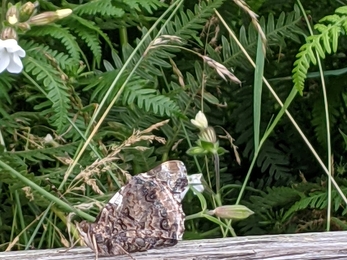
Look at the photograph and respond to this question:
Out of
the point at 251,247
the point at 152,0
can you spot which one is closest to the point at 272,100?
the point at 152,0

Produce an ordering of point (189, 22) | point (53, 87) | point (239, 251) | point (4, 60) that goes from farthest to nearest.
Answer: point (189, 22), point (53, 87), point (4, 60), point (239, 251)

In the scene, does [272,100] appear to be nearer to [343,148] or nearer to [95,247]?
[343,148]

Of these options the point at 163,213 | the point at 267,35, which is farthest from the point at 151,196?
the point at 267,35

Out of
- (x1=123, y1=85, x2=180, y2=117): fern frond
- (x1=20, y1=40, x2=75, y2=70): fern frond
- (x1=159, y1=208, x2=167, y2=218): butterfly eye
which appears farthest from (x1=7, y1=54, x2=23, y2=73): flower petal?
(x1=159, y1=208, x2=167, y2=218): butterfly eye

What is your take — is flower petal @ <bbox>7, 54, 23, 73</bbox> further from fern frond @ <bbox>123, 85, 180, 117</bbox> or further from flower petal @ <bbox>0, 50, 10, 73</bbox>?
fern frond @ <bbox>123, 85, 180, 117</bbox>

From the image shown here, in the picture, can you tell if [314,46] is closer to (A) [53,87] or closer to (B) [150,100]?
(B) [150,100]

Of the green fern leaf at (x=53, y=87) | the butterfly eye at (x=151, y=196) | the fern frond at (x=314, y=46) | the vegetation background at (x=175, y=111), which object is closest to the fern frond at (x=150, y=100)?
the vegetation background at (x=175, y=111)
